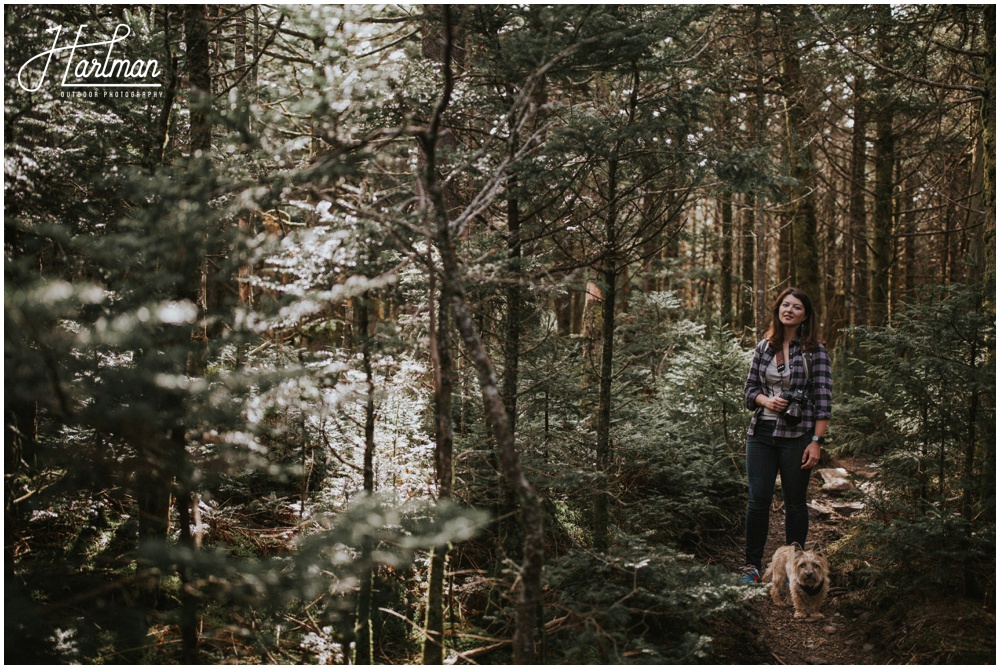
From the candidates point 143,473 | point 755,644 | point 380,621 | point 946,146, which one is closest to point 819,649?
point 755,644

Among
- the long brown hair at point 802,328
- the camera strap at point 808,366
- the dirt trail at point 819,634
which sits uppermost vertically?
the long brown hair at point 802,328

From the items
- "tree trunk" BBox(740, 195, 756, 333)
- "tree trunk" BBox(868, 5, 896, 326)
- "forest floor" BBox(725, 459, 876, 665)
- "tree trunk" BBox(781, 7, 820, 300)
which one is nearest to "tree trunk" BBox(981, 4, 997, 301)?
"forest floor" BBox(725, 459, 876, 665)

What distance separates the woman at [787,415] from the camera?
187 inches

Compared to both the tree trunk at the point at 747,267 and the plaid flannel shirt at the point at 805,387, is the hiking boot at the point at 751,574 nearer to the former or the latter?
the plaid flannel shirt at the point at 805,387

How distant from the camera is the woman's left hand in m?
4.62

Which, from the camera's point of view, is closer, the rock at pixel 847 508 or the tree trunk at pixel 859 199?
the rock at pixel 847 508

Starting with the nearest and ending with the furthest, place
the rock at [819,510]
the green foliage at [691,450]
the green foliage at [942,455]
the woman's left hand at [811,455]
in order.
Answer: the green foliage at [942,455]
the woman's left hand at [811,455]
the green foliage at [691,450]
the rock at [819,510]

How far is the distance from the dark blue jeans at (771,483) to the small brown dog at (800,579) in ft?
0.62

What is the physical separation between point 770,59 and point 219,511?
40.8 ft

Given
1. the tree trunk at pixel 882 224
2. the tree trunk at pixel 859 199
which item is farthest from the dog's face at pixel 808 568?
the tree trunk at pixel 882 224

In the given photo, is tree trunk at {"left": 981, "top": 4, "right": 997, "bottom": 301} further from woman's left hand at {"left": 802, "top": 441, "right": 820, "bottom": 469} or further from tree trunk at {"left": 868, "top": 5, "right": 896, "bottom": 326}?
tree trunk at {"left": 868, "top": 5, "right": 896, "bottom": 326}

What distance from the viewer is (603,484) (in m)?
5.05

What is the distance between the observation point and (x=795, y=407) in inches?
186

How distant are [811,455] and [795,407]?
1.31 ft
